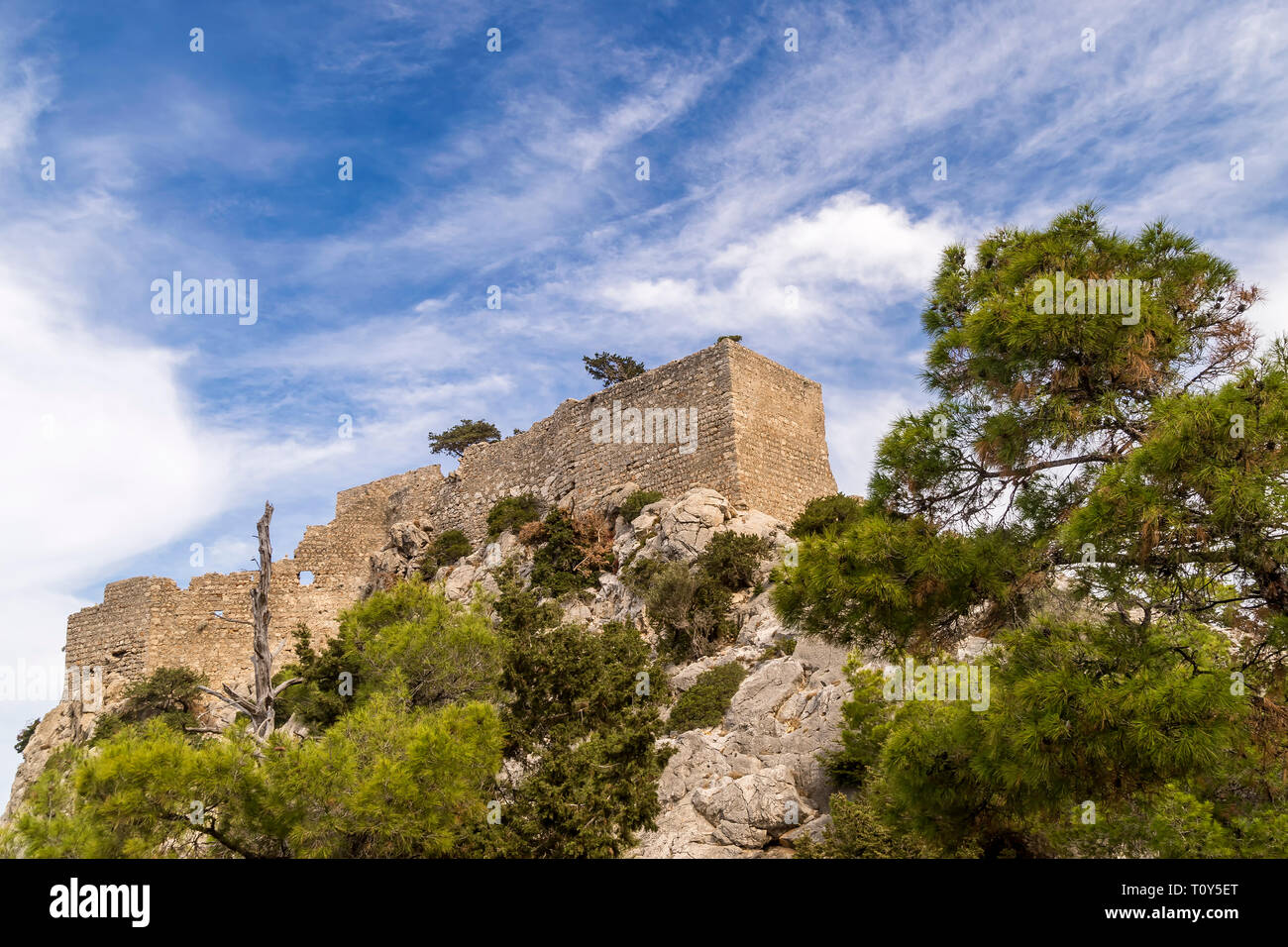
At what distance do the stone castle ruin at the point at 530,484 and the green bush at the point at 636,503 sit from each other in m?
0.35

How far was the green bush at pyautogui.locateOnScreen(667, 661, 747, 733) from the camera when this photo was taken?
15430mm

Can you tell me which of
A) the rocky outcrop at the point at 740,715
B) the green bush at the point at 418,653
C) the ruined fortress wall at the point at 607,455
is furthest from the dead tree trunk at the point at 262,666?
the ruined fortress wall at the point at 607,455

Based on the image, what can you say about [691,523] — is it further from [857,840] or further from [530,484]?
[857,840]

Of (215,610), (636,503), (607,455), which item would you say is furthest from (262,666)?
(215,610)

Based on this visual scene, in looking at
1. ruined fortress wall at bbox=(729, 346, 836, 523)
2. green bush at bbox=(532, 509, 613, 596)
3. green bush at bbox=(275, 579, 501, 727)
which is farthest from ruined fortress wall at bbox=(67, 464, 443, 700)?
green bush at bbox=(275, 579, 501, 727)

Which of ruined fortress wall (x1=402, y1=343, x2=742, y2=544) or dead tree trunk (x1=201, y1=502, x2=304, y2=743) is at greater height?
ruined fortress wall (x1=402, y1=343, x2=742, y2=544)

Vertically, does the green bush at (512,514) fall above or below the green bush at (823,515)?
above

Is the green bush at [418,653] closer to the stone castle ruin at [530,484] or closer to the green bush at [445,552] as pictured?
the stone castle ruin at [530,484]

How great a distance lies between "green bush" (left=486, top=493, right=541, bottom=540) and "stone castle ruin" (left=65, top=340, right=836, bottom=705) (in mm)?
403

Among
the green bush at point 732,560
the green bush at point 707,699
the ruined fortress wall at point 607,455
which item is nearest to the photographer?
the green bush at point 707,699

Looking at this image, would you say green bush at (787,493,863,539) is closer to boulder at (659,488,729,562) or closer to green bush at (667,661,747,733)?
boulder at (659,488,729,562)

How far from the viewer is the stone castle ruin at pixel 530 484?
73.8 ft

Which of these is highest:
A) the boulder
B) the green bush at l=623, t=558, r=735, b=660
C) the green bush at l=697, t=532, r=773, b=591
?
the boulder
